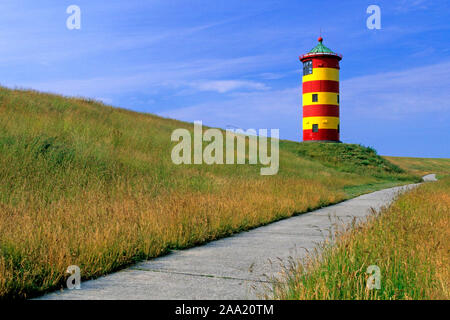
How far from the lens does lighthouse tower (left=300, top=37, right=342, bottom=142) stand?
35.9m

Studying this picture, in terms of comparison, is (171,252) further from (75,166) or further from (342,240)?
(75,166)

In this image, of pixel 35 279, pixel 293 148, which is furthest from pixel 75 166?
pixel 293 148

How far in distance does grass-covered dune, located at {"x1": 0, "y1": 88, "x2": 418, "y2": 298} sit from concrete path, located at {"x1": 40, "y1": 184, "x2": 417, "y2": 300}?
30cm

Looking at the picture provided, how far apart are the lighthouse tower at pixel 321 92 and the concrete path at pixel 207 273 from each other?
31.0m

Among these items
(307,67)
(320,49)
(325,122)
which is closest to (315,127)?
(325,122)

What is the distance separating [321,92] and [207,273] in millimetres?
33607

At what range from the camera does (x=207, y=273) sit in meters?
4.18

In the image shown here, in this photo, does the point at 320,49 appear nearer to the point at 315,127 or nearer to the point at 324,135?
the point at 315,127

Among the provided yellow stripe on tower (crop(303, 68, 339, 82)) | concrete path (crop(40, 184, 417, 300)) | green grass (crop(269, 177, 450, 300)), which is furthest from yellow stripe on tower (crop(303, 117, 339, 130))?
green grass (crop(269, 177, 450, 300))

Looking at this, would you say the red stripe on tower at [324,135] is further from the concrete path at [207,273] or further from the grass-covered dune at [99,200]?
the concrete path at [207,273]

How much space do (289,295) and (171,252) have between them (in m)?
2.52
